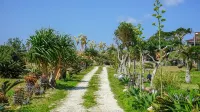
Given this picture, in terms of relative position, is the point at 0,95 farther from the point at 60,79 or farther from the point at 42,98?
the point at 60,79

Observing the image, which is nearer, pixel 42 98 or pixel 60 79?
pixel 42 98

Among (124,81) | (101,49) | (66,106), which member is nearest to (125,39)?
(124,81)

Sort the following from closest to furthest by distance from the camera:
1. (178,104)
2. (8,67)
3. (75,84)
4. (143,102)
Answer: (178,104) < (143,102) < (75,84) < (8,67)

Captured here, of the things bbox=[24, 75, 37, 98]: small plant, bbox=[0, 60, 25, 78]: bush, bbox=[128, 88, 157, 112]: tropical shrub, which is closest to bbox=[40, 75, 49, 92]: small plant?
bbox=[24, 75, 37, 98]: small plant

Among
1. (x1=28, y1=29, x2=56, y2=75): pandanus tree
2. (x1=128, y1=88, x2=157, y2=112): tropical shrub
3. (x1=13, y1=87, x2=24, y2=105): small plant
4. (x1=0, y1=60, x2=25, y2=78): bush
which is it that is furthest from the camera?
(x1=0, y1=60, x2=25, y2=78): bush

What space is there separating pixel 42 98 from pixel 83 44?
9062 centimetres

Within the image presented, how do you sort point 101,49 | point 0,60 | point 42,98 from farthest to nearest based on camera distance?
point 101,49, point 0,60, point 42,98

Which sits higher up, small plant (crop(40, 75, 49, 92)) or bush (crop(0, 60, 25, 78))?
bush (crop(0, 60, 25, 78))

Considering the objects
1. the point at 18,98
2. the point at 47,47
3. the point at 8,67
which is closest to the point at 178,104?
the point at 18,98

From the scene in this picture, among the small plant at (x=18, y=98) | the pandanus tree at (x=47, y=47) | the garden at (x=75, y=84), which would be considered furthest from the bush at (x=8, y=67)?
the small plant at (x=18, y=98)

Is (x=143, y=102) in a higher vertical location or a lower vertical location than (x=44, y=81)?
lower

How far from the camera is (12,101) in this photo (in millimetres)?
15609

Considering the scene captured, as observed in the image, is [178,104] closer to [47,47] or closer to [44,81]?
[44,81]

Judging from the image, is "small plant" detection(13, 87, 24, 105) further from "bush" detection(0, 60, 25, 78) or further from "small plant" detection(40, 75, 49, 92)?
"bush" detection(0, 60, 25, 78)
